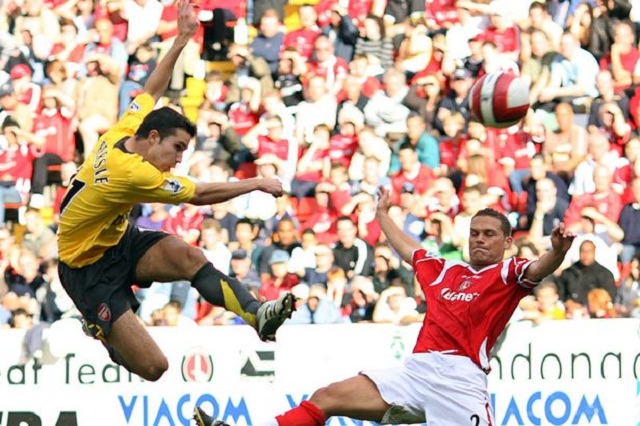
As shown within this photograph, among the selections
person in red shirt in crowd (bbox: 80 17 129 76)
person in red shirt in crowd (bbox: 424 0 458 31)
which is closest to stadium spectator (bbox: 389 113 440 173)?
person in red shirt in crowd (bbox: 424 0 458 31)

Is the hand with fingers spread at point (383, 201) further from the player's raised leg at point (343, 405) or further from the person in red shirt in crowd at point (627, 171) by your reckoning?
the person in red shirt in crowd at point (627, 171)

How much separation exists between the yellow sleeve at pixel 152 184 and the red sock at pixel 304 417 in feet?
4.75

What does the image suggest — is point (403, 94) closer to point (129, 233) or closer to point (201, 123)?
point (201, 123)

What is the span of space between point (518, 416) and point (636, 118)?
4493 millimetres

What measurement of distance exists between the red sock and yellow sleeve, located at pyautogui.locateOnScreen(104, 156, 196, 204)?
145 centimetres

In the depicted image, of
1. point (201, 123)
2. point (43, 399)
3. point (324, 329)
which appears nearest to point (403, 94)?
point (201, 123)

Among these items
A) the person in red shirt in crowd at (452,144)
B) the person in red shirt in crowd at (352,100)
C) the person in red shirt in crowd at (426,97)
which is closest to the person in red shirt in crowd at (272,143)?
the person in red shirt in crowd at (352,100)

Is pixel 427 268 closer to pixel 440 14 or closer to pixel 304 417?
pixel 304 417

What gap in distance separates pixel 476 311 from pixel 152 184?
2.15m

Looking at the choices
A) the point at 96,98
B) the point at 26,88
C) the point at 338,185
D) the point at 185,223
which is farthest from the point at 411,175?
the point at 26,88

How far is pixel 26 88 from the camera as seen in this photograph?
56.3 feet

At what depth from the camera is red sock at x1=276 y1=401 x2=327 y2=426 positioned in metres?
9.44

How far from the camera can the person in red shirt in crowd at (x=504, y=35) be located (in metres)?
16.2

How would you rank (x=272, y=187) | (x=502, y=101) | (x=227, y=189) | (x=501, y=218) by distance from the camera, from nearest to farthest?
(x=272, y=187), (x=227, y=189), (x=501, y=218), (x=502, y=101)
